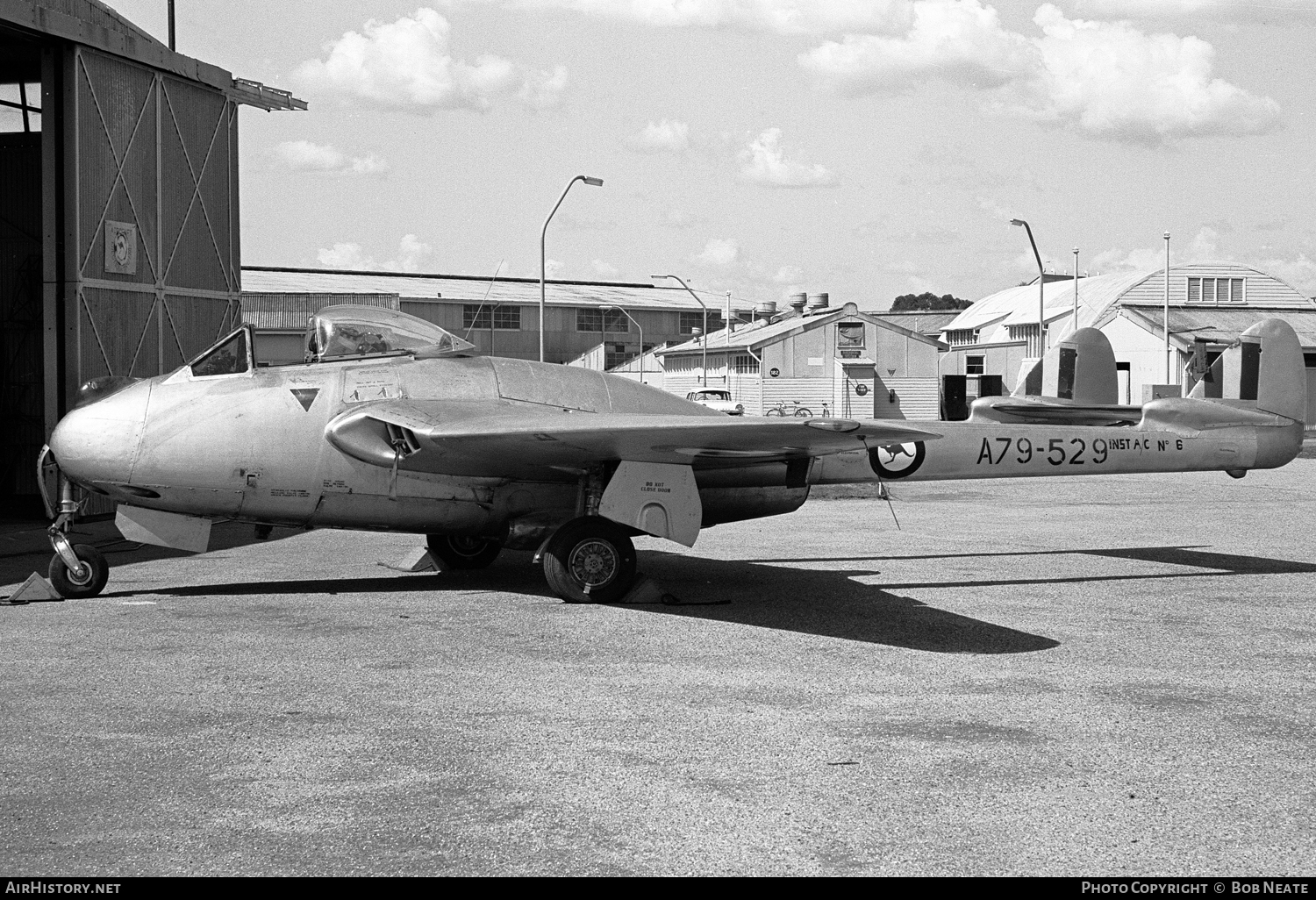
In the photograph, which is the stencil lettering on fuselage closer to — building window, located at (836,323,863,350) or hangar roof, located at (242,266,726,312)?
building window, located at (836,323,863,350)

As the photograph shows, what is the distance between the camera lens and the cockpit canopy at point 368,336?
11.3m

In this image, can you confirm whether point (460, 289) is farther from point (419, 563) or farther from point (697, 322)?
point (419, 563)

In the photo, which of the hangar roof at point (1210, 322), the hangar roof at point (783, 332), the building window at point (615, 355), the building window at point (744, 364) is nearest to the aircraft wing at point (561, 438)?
the hangar roof at point (1210, 322)

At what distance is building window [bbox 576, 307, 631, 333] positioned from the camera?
3637 inches

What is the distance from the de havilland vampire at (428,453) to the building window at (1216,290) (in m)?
66.6

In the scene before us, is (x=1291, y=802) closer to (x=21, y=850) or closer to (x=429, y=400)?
(x=21, y=850)

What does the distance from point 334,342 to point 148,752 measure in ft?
19.2

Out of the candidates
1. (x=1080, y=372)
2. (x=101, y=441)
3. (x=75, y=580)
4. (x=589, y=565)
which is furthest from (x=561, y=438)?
(x=1080, y=372)

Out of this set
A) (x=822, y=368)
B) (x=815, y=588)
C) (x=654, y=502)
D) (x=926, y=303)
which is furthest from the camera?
(x=926, y=303)

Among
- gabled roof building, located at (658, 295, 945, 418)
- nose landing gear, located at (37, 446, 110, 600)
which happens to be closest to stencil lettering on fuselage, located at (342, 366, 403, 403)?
nose landing gear, located at (37, 446, 110, 600)

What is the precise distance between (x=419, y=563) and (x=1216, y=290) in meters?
69.1

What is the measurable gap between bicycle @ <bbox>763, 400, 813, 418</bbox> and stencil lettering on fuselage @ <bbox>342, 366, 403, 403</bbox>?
42104mm

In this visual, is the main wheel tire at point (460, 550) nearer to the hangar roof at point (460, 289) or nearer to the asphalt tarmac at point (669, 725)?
the asphalt tarmac at point (669, 725)

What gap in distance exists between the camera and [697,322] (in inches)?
3991
